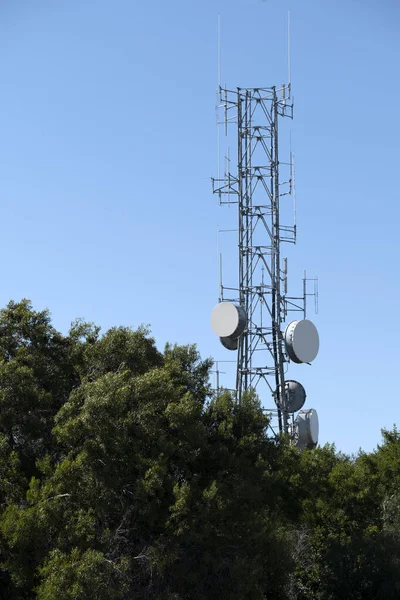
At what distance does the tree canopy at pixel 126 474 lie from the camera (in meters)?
23.2

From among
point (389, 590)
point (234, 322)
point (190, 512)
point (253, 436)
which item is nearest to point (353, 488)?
point (389, 590)

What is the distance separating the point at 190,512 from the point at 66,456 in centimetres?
335

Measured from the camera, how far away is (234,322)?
32.6 metres

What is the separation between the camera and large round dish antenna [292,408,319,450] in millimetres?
33844

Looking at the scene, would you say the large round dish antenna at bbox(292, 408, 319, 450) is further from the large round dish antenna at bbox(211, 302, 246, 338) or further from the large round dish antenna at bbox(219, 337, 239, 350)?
the large round dish antenna at bbox(211, 302, 246, 338)

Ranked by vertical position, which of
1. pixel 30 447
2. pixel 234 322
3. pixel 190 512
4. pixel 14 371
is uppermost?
pixel 234 322

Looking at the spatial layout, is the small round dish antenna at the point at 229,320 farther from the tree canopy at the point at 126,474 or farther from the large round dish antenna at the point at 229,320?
the tree canopy at the point at 126,474

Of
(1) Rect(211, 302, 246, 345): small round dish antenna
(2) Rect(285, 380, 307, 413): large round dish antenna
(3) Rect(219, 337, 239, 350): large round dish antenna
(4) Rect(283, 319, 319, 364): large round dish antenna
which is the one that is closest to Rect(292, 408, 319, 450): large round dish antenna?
(2) Rect(285, 380, 307, 413): large round dish antenna

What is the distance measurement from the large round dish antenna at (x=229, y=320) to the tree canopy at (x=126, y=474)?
14.4 feet

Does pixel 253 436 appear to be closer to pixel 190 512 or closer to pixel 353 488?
pixel 190 512

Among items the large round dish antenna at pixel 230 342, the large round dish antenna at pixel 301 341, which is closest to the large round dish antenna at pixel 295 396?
the large round dish antenna at pixel 301 341

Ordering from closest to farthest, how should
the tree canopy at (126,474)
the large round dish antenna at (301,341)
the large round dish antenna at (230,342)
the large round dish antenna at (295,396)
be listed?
the tree canopy at (126,474), the large round dish antenna at (301,341), the large round dish antenna at (230,342), the large round dish antenna at (295,396)

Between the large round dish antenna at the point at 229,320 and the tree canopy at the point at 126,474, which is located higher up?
the large round dish antenna at the point at 229,320

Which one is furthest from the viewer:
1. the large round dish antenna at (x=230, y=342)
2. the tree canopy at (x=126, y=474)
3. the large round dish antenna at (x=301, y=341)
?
the large round dish antenna at (x=230, y=342)
